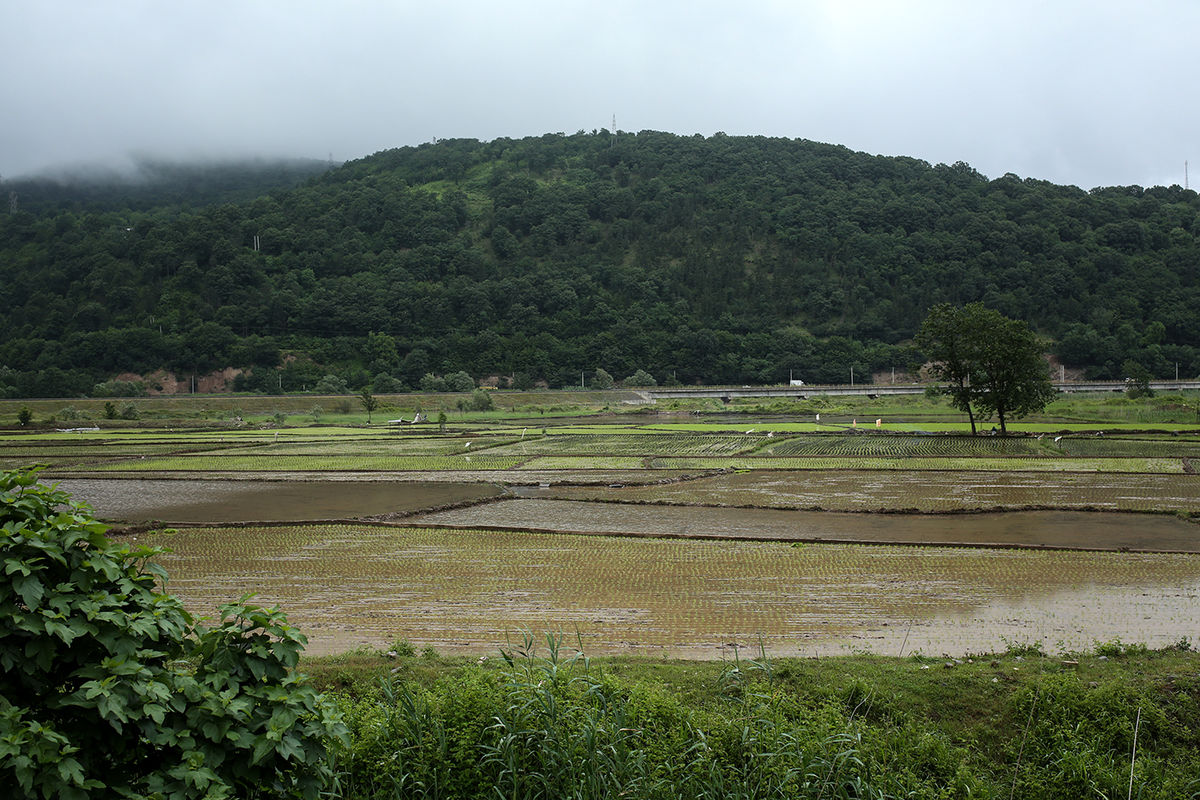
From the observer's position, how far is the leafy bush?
4547 mm

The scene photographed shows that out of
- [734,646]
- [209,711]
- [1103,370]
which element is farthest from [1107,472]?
[1103,370]

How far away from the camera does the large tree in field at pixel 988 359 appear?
4528 centimetres

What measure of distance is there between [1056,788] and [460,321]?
13103cm

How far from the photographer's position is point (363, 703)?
8.00 metres

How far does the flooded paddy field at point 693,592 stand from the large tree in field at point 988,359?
30888mm

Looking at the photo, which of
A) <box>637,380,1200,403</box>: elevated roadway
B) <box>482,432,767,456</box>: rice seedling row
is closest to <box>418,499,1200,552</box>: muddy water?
<box>482,432,767,456</box>: rice seedling row

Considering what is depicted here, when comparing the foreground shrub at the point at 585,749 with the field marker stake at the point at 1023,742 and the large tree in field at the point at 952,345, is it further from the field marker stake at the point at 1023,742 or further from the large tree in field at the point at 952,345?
the large tree in field at the point at 952,345

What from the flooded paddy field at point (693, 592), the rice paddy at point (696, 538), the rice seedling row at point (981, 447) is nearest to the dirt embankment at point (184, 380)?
the rice paddy at point (696, 538)

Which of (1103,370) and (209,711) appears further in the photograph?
(1103,370)

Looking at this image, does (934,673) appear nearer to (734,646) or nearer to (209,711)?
(734,646)

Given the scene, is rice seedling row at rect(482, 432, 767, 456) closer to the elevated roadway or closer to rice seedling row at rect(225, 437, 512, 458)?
rice seedling row at rect(225, 437, 512, 458)

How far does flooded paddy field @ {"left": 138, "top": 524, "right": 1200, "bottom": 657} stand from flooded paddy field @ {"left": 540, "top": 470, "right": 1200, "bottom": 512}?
22.1ft

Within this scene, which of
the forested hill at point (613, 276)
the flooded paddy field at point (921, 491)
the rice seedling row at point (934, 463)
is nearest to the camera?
the flooded paddy field at point (921, 491)

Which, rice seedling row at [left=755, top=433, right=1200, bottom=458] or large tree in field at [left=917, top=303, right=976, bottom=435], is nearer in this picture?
rice seedling row at [left=755, top=433, right=1200, bottom=458]
